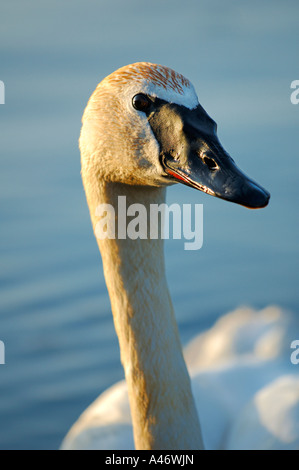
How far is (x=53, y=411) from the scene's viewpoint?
4820 millimetres

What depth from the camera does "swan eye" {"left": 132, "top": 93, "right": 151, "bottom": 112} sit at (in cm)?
289

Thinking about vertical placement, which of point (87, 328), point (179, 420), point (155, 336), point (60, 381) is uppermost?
point (87, 328)

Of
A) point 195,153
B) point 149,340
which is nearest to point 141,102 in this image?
point 195,153

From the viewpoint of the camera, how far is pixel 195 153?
2.83 meters

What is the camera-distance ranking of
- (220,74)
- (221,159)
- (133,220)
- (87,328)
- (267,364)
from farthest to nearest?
(220,74) < (87,328) < (267,364) < (133,220) < (221,159)

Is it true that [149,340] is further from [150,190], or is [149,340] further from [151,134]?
[151,134]

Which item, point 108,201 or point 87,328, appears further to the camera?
point 87,328

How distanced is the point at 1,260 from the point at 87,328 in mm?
949

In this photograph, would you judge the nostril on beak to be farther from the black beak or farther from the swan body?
the swan body

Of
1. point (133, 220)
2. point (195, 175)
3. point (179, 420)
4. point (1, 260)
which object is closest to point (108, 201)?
point (133, 220)

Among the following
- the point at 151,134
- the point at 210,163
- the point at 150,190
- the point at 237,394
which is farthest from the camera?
the point at 237,394

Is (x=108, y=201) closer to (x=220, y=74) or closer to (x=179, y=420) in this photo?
(x=179, y=420)

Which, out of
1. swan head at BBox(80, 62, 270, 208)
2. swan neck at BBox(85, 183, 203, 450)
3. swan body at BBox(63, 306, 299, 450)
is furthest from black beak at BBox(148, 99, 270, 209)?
swan body at BBox(63, 306, 299, 450)

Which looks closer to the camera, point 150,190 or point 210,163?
point 210,163
